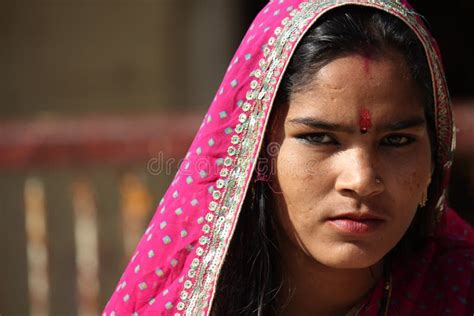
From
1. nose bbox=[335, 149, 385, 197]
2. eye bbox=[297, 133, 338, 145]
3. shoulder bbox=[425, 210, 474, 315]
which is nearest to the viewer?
nose bbox=[335, 149, 385, 197]

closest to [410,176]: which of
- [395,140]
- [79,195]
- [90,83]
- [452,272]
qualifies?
[395,140]

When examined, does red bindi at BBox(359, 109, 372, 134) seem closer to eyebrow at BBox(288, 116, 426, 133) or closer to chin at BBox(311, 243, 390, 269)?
eyebrow at BBox(288, 116, 426, 133)

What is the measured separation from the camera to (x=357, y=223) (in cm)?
253

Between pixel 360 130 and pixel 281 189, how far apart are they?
0.97 ft

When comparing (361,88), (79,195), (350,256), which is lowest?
(79,195)

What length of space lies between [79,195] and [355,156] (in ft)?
11.2

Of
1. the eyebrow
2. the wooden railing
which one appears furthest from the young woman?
the wooden railing

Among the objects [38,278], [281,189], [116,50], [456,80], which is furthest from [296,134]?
[456,80]

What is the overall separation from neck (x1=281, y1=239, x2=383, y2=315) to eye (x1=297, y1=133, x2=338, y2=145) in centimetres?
37

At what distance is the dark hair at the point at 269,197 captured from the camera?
2.59 m

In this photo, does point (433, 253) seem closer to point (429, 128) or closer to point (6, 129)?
point (429, 128)

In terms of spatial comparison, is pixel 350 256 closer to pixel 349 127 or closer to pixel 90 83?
pixel 349 127

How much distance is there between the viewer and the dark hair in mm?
2592

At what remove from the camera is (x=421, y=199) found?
8.87 ft
